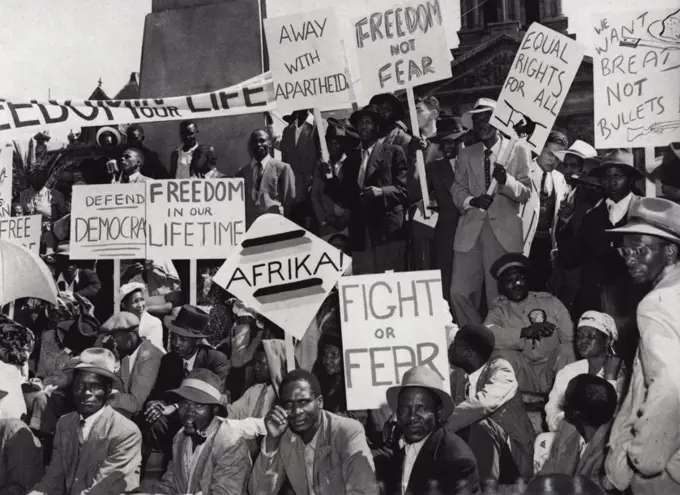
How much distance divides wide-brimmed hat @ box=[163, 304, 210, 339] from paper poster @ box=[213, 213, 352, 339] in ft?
1.61

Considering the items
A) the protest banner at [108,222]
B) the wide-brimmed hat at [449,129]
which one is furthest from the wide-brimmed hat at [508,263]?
the protest banner at [108,222]

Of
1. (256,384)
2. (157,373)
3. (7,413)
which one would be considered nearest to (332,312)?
(256,384)

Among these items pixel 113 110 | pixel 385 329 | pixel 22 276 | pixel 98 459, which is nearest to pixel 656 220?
pixel 385 329

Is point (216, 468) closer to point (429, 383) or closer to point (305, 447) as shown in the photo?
point (305, 447)

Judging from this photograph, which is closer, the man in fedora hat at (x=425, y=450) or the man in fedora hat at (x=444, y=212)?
the man in fedora hat at (x=425, y=450)

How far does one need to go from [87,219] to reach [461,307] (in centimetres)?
363

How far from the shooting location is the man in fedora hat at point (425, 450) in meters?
6.12

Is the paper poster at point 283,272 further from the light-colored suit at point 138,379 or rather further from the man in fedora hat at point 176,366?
the light-colored suit at point 138,379

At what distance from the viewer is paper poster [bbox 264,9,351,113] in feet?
29.9

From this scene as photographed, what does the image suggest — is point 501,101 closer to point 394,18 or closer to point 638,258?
point 394,18

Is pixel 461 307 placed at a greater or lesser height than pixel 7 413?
greater

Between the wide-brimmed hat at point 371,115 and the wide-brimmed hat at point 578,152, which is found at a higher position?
the wide-brimmed hat at point 371,115

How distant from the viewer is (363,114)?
8.52m

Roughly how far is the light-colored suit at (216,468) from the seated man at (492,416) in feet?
4.48
